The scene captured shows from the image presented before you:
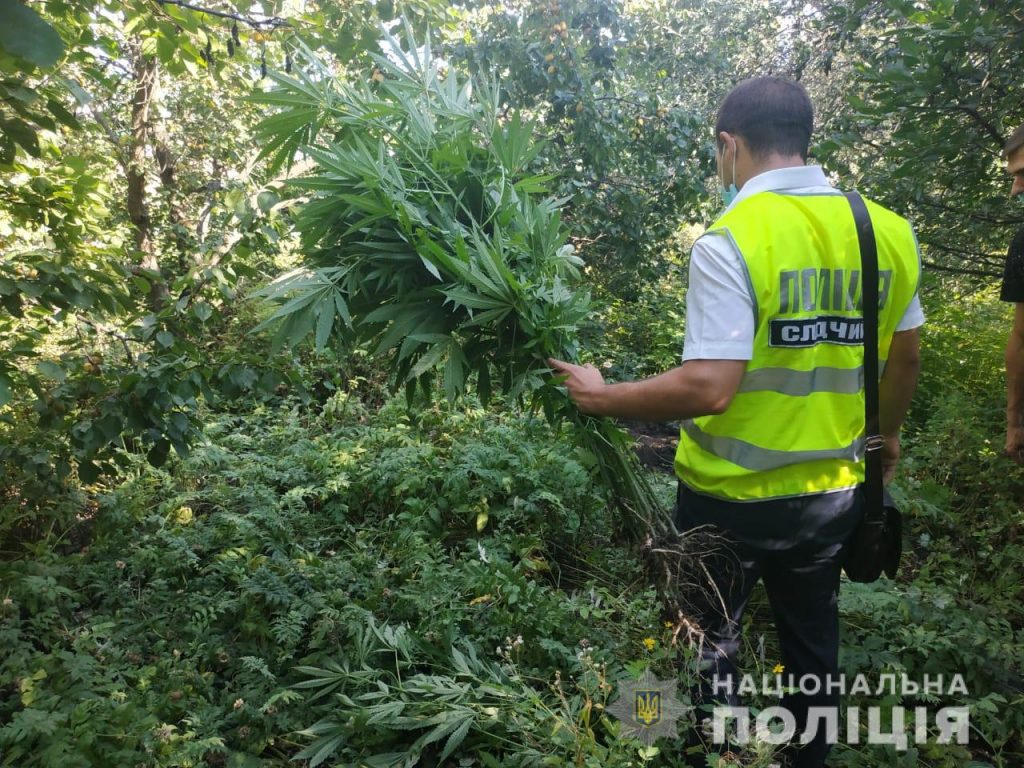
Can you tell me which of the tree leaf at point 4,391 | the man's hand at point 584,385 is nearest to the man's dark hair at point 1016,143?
the man's hand at point 584,385

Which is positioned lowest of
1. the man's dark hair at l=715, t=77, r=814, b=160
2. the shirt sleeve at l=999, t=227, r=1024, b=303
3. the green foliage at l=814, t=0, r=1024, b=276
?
the shirt sleeve at l=999, t=227, r=1024, b=303

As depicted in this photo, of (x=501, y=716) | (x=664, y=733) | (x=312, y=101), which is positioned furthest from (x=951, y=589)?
(x=312, y=101)

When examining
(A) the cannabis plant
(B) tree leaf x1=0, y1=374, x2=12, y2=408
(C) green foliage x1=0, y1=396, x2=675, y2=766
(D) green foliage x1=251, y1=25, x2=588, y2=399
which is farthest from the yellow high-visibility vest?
(B) tree leaf x1=0, y1=374, x2=12, y2=408

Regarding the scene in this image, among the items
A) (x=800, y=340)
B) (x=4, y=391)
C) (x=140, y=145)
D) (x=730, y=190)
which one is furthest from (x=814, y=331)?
(x=140, y=145)

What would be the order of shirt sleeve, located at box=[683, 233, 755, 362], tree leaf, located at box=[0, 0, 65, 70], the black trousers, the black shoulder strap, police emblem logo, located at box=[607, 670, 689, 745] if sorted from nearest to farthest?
tree leaf, located at box=[0, 0, 65, 70], shirt sleeve, located at box=[683, 233, 755, 362], the black shoulder strap, the black trousers, police emblem logo, located at box=[607, 670, 689, 745]

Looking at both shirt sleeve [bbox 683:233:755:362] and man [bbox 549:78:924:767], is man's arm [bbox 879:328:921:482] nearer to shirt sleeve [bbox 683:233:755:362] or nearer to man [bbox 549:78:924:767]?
man [bbox 549:78:924:767]

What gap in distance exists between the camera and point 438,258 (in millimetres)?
2014

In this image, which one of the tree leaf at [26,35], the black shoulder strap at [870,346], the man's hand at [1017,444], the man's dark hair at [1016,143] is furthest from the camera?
the man's hand at [1017,444]

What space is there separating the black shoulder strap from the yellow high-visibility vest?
0.06ft

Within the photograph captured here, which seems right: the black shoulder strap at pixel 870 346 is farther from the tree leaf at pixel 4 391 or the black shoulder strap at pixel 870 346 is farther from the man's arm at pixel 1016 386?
the tree leaf at pixel 4 391

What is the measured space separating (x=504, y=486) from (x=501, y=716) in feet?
5.47

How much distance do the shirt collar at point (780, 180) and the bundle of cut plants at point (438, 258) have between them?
25.4 inches

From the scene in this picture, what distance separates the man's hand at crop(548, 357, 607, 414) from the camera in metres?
1.95

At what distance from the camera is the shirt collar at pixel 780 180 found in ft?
5.91
